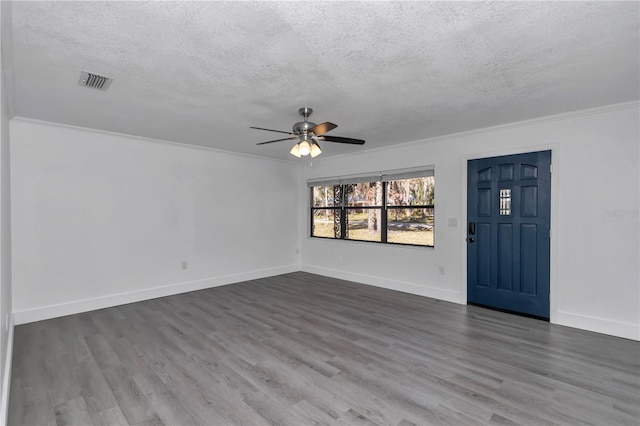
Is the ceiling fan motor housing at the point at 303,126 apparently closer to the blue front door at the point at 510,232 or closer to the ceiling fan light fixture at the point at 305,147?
the ceiling fan light fixture at the point at 305,147

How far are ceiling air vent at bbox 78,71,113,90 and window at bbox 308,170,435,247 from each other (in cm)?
400

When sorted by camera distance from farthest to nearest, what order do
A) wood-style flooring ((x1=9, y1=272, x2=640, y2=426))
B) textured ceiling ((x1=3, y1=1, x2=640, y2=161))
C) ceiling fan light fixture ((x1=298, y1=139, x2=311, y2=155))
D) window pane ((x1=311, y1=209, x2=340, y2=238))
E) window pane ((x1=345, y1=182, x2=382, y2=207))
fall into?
window pane ((x1=311, y1=209, x2=340, y2=238)) < window pane ((x1=345, y1=182, x2=382, y2=207)) < ceiling fan light fixture ((x1=298, y1=139, x2=311, y2=155)) < wood-style flooring ((x1=9, y1=272, x2=640, y2=426)) < textured ceiling ((x1=3, y1=1, x2=640, y2=161))

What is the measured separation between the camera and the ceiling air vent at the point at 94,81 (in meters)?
2.54

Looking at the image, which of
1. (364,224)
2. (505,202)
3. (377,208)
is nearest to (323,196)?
(364,224)

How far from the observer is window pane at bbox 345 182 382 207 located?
571cm

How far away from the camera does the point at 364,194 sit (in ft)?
19.6

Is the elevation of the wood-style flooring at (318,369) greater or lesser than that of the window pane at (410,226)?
lesser

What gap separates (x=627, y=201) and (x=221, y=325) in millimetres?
4540

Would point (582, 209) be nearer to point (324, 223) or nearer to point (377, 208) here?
point (377, 208)

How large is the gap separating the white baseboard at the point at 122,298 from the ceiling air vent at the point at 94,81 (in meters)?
2.87

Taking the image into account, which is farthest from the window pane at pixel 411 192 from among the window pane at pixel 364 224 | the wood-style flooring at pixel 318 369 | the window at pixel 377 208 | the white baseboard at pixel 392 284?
the wood-style flooring at pixel 318 369

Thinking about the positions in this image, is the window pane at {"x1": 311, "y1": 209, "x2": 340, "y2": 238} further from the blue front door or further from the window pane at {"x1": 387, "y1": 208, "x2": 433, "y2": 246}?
the blue front door

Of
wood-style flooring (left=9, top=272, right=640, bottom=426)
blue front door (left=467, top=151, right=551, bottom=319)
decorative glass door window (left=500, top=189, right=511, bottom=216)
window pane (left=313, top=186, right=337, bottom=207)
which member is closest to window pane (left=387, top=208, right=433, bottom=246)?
blue front door (left=467, top=151, right=551, bottom=319)

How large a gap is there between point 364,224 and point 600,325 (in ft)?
11.4
